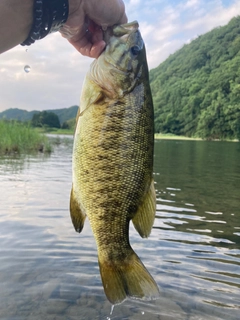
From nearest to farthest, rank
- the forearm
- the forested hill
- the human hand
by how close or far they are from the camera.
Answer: the forearm < the human hand < the forested hill

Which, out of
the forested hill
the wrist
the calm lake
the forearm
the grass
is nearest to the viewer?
the forearm

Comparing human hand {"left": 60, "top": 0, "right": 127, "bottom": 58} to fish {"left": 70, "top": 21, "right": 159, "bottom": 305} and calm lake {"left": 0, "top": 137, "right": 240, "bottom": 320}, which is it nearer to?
fish {"left": 70, "top": 21, "right": 159, "bottom": 305}

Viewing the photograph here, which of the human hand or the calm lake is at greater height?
the human hand

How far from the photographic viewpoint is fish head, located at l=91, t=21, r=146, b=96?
8.34 feet

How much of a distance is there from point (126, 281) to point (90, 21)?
1.96m

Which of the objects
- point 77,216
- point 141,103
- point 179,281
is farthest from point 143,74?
point 179,281

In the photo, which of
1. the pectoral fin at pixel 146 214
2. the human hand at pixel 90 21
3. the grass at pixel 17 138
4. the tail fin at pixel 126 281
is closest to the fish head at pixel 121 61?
the human hand at pixel 90 21

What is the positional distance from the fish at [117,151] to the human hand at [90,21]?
6.0 inches

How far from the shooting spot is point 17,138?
23.2m

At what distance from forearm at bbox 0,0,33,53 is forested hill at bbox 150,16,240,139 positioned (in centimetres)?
8607

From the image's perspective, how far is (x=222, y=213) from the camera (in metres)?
10.4

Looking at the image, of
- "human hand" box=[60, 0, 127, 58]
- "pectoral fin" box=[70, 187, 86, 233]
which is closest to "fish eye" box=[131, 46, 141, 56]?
"human hand" box=[60, 0, 127, 58]

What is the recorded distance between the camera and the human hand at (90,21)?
2.78m

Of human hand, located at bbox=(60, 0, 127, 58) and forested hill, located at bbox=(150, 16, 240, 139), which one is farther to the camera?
forested hill, located at bbox=(150, 16, 240, 139)
